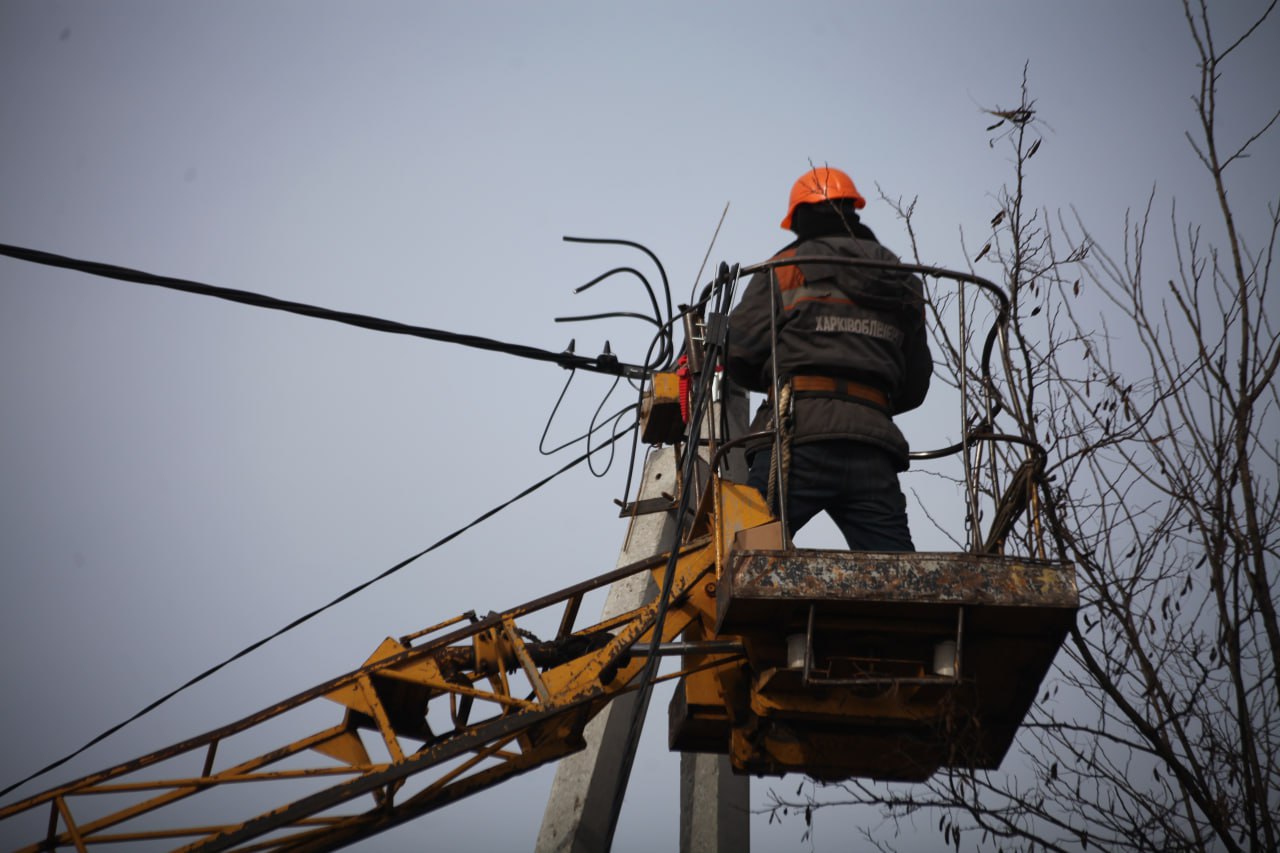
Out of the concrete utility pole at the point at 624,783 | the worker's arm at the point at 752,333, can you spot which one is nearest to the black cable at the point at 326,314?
the concrete utility pole at the point at 624,783

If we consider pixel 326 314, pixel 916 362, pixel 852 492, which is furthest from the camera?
pixel 326 314

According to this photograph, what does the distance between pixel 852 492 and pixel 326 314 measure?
387 centimetres

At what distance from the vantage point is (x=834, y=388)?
224 inches

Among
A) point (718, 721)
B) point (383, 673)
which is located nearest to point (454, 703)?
point (383, 673)

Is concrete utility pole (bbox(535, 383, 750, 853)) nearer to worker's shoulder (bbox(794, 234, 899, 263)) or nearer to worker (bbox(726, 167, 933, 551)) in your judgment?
worker (bbox(726, 167, 933, 551))

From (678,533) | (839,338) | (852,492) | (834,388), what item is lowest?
(678,533)

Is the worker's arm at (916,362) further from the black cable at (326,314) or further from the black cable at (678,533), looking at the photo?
the black cable at (326,314)

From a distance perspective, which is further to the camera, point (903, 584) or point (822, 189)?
point (822, 189)

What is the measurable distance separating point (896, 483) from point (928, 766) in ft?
4.27

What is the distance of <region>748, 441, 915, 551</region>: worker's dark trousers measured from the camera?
5.58m

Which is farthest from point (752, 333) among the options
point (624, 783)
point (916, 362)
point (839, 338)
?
point (624, 783)

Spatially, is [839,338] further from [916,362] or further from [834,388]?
[916,362]

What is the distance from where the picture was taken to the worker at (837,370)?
5590 millimetres

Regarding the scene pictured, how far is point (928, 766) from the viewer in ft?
18.3
